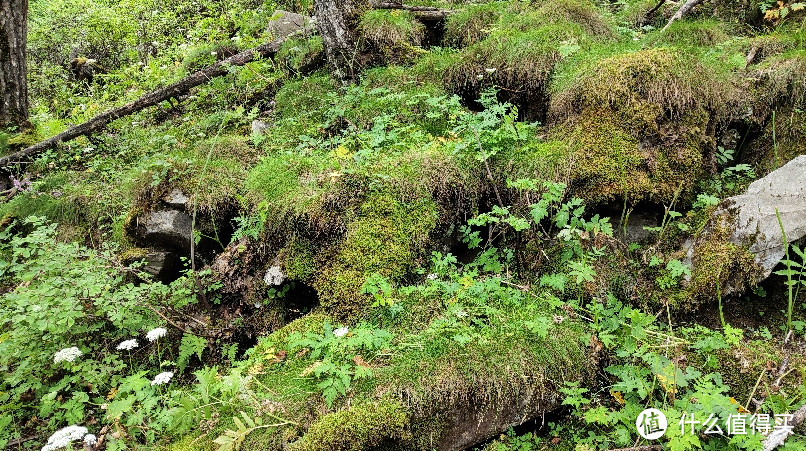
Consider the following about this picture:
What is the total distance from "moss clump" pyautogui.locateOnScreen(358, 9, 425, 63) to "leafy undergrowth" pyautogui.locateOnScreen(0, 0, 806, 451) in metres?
0.04

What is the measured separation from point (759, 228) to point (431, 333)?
2.59 metres

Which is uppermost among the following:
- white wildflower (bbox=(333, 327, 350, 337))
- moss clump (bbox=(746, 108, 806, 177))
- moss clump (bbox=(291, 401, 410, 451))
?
moss clump (bbox=(746, 108, 806, 177))

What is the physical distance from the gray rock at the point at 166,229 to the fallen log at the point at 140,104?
2472mm

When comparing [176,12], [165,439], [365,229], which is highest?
[176,12]

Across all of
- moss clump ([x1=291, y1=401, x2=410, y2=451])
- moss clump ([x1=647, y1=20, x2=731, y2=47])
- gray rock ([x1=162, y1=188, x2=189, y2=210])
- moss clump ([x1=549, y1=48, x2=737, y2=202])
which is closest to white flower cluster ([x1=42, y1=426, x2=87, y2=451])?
moss clump ([x1=291, y1=401, x2=410, y2=451])

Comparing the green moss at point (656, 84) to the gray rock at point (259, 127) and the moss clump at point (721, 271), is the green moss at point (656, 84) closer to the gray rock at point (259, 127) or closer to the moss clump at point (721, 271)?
the moss clump at point (721, 271)

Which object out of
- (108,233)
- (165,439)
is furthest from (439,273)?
(108,233)

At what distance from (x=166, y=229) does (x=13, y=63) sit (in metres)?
4.08

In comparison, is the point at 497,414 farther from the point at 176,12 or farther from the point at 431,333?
the point at 176,12

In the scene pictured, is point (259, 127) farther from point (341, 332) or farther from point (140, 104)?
point (341, 332)

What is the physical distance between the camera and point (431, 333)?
10.00 ft

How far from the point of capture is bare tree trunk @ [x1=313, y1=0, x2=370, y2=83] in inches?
226

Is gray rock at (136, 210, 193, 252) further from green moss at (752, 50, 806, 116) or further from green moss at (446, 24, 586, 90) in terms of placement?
green moss at (752, 50, 806, 116)

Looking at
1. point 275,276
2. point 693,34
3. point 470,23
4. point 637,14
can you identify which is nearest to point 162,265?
point 275,276
